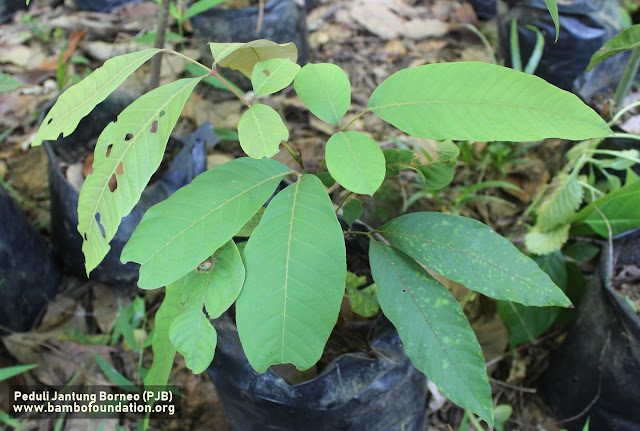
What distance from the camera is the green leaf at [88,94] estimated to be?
2.44 ft

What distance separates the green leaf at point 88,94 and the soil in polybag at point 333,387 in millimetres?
503

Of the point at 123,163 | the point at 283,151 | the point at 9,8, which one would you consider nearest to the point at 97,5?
the point at 9,8

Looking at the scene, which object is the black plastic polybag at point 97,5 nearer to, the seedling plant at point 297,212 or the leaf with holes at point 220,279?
the seedling plant at point 297,212

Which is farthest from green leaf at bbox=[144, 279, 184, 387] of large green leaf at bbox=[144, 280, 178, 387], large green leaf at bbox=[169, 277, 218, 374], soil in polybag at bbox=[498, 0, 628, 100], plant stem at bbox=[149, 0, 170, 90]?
soil in polybag at bbox=[498, 0, 628, 100]

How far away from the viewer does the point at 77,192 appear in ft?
4.91

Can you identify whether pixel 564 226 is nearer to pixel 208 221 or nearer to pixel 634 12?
pixel 208 221

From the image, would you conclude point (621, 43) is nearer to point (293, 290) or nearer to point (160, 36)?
point (293, 290)

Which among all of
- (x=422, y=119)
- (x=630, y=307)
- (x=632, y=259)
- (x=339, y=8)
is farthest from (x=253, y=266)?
(x=339, y=8)

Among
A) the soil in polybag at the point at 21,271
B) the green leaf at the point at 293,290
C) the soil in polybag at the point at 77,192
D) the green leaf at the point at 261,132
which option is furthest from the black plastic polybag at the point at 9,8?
the green leaf at the point at 293,290

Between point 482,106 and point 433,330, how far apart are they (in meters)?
0.39

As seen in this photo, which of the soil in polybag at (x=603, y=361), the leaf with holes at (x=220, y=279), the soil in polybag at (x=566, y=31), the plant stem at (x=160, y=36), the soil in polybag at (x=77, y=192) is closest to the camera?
the leaf with holes at (x=220, y=279)

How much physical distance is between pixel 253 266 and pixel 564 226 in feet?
3.47

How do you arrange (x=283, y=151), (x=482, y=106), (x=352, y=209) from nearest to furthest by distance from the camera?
(x=482, y=106) → (x=352, y=209) → (x=283, y=151)

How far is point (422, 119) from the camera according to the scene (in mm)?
718
